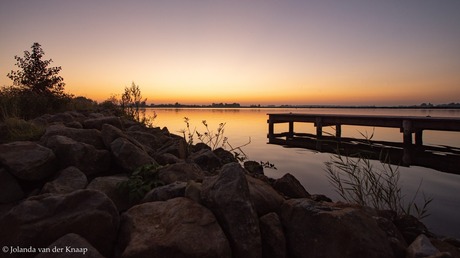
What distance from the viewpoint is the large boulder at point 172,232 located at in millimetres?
2557

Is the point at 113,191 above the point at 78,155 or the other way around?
the other way around

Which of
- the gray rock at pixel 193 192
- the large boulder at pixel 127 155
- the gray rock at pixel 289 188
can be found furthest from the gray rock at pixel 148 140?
the gray rock at pixel 193 192

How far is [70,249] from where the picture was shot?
230 cm

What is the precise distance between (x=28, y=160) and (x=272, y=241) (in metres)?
3.70

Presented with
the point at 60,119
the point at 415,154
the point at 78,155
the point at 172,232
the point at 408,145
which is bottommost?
the point at 415,154

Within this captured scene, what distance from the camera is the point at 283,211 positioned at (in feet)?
11.7

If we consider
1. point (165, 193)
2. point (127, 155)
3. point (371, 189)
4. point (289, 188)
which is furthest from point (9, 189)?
point (371, 189)

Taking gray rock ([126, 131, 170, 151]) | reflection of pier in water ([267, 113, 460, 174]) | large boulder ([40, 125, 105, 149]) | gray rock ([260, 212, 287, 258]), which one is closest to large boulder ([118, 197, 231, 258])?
gray rock ([260, 212, 287, 258])

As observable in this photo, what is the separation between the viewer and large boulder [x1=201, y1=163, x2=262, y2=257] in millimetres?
2822

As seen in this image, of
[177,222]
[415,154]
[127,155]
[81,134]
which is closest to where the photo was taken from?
[177,222]

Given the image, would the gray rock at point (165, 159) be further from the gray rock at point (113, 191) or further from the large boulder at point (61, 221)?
the large boulder at point (61, 221)

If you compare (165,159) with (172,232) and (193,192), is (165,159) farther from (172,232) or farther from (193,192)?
(172,232)

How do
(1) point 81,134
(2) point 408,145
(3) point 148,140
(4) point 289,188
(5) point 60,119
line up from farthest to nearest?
(2) point 408,145 < (5) point 60,119 < (3) point 148,140 < (4) point 289,188 < (1) point 81,134

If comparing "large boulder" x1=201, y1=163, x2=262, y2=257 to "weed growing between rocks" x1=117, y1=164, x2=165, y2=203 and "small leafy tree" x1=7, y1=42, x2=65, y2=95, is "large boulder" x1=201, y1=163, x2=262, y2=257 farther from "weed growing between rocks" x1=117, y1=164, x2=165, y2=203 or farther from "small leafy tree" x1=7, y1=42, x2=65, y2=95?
"small leafy tree" x1=7, y1=42, x2=65, y2=95
